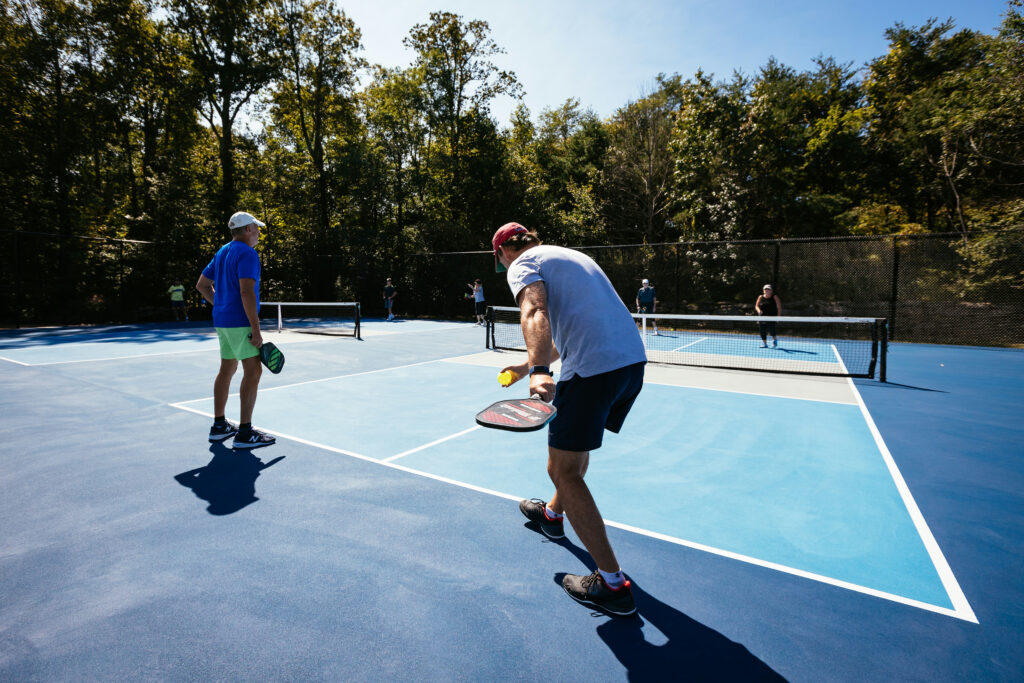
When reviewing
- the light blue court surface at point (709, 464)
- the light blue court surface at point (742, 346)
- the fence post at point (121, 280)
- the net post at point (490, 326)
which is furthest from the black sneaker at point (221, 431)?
the fence post at point (121, 280)

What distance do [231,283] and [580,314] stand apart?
12.4ft

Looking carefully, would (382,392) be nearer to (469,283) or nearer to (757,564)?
(757,564)

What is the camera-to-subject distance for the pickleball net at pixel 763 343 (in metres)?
9.38

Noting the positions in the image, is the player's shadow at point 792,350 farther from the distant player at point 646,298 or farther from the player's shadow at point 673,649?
the player's shadow at point 673,649

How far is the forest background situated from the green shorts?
16.1 m

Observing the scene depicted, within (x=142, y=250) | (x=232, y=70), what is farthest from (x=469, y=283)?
(x=232, y=70)

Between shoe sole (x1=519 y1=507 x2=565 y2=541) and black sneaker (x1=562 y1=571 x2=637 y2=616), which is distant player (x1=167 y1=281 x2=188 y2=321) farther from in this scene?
black sneaker (x1=562 y1=571 x2=637 y2=616)

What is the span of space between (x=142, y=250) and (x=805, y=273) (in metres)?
25.2

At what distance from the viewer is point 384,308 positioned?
25.3 meters

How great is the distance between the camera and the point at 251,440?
4801 mm

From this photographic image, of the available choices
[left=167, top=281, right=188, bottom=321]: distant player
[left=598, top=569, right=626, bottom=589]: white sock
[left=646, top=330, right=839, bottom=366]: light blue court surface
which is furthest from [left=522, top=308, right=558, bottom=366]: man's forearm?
A: [left=167, top=281, right=188, bottom=321]: distant player

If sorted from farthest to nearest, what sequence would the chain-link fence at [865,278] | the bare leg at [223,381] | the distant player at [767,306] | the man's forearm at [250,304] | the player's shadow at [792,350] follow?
1. the chain-link fence at [865,278]
2. the distant player at [767,306]
3. the player's shadow at [792,350]
4. the bare leg at [223,381]
5. the man's forearm at [250,304]

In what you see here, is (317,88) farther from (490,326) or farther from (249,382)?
(249,382)

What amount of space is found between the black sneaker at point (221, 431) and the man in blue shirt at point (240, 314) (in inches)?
0.4
